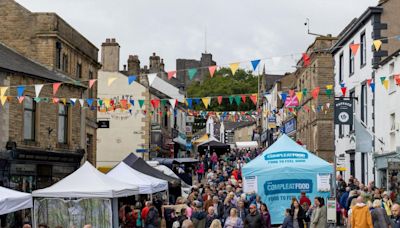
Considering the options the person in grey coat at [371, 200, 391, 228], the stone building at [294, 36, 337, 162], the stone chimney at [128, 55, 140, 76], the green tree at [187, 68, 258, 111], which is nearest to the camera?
the person in grey coat at [371, 200, 391, 228]

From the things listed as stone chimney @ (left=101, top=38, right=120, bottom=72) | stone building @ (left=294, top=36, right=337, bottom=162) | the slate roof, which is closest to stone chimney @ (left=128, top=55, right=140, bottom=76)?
stone chimney @ (left=101, top=38, right=120, bottom=72)

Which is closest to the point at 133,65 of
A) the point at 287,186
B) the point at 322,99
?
Result: the point at 322,99

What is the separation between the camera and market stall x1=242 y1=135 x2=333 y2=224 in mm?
20297

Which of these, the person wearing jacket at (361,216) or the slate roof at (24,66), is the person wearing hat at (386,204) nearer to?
the person wearing jacket at (361,216)

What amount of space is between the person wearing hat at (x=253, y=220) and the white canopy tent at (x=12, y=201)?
16.4ft

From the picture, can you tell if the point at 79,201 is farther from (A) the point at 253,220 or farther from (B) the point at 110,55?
(B) the point at 110,55

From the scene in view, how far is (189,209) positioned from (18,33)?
13.3 meters

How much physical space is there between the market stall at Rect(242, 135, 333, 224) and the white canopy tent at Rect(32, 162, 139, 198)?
425 centimetres

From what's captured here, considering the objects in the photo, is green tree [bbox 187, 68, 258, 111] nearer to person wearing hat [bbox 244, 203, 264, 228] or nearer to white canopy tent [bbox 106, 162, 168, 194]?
white canopy tent [bbox 106, 162, 168, 194]

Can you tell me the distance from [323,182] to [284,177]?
3.75 feet

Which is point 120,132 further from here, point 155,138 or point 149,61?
point 149,61

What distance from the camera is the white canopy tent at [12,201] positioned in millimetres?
13951

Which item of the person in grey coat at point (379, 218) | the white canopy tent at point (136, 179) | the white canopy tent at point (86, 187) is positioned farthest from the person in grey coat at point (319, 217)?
the white canopy tent at point (136, 179)

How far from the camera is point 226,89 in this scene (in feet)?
304
